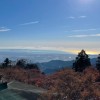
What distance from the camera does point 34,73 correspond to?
7644cm

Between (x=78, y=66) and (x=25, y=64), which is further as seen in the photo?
(x=25, y=64)

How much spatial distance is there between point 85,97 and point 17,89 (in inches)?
235

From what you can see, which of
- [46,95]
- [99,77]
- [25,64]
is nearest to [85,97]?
[46,95]

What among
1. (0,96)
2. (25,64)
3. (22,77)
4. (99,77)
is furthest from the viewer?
(25,64)

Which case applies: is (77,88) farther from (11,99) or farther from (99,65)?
(99,65)

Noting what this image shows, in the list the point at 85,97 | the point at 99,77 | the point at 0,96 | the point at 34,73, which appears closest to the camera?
the point at 0,96

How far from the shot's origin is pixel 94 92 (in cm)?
2698

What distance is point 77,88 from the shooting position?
25406 millimetres

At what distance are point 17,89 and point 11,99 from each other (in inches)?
77.1

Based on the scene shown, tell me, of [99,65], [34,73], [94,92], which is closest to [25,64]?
[34,73]

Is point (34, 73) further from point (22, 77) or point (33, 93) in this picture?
point (33, 93)

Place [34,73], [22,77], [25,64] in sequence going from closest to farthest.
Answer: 1. [22,77]
2. [34,73]
3. [25,64]

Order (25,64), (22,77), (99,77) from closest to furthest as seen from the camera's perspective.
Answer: (99,77)
(22,77)
(25,64)

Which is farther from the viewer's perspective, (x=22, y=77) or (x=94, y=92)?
(x=22, y=77)
